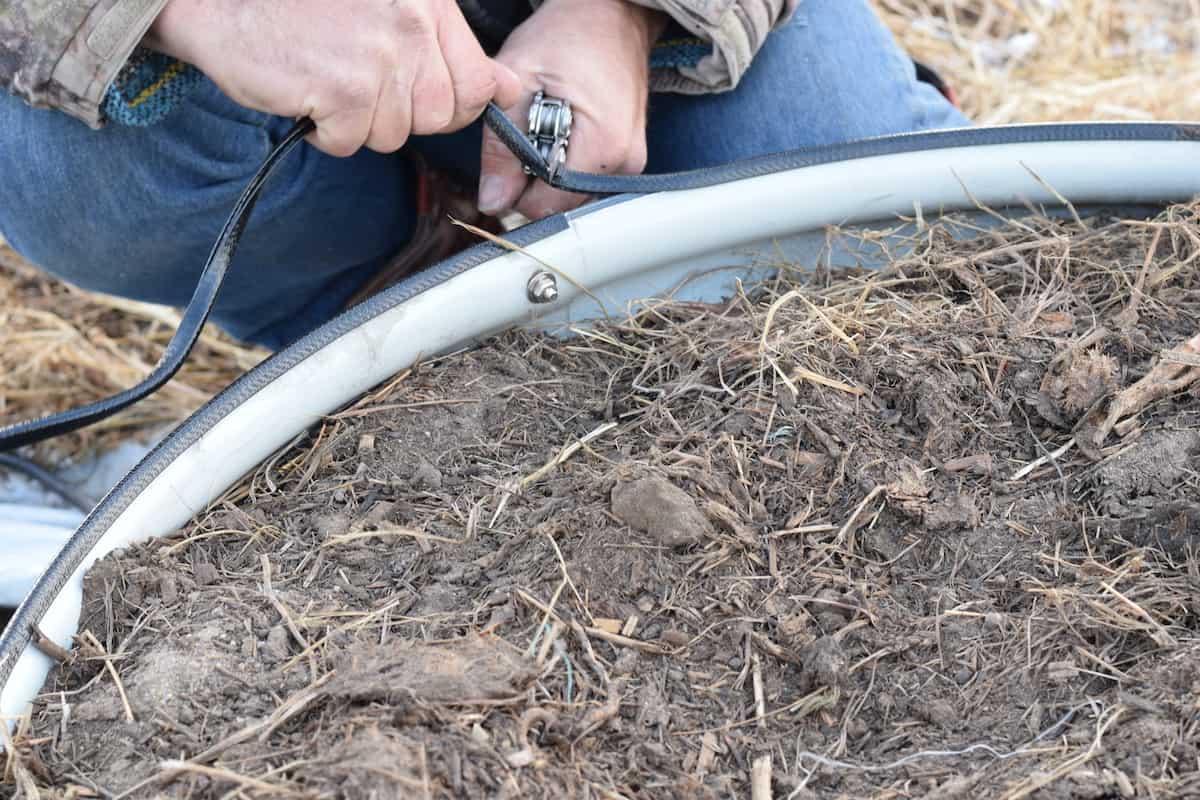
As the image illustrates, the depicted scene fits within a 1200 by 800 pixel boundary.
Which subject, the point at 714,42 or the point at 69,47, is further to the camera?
the point at 714,42

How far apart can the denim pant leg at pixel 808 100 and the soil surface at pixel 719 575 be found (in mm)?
329

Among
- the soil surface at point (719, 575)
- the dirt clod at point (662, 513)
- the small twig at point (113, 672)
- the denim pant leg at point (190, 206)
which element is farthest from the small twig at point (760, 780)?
the denim pant leg at point (190, 206)

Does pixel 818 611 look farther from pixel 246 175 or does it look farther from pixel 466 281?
pixel 246 175

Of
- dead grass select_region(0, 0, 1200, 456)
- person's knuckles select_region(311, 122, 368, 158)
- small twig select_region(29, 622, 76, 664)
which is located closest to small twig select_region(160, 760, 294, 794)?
small twig select_region(29, 622, 76, 664)

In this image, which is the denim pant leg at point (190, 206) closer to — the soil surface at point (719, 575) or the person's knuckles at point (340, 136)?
the person's knuckles at point (340, 136)

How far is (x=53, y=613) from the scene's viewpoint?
0.80m

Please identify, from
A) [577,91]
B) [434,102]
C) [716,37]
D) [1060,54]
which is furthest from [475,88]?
[1060,54]

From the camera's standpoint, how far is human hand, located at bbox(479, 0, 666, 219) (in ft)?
3.70

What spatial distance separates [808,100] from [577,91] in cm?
33

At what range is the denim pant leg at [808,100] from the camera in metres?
1.32

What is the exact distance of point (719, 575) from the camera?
2.69ft

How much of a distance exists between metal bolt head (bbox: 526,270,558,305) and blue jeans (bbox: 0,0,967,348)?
0.41 m

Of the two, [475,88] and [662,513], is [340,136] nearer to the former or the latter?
[475,88]

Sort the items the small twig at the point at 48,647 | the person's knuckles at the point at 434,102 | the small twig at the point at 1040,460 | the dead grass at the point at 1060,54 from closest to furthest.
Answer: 1. the small twig at the point at 48,647
2. the small twig at the point at 1040,460
3. the person's knuckles at the point at 434,102
4. the dead grass at the point at 1060,54
